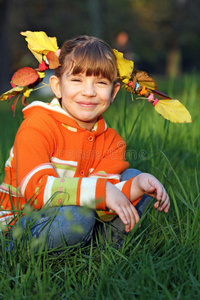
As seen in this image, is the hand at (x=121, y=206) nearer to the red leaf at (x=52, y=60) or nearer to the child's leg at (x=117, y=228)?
the child's leg at (x=117, y=228)

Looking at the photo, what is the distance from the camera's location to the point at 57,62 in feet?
6.75

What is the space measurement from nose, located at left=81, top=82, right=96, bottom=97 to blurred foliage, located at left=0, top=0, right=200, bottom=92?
16.8 metres

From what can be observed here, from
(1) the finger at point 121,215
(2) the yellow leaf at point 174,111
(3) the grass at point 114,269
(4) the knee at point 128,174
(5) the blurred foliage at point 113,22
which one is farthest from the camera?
(5) the blurred foliage at point 113,22

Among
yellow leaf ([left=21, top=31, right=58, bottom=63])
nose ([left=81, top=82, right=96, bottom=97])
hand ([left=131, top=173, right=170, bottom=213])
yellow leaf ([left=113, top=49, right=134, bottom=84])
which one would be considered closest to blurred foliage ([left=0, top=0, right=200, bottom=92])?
yellow leaf ([left=21, top=31, right=58, bottom=63])

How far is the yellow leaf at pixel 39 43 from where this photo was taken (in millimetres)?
2072

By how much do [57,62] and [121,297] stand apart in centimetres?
118

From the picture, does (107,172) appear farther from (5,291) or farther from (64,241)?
(5,291)

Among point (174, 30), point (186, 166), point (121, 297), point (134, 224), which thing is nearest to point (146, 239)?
point (134, 224)

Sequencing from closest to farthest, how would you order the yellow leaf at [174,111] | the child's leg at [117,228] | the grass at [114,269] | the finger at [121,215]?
the grass at [114,269]
the finger at [121,215]
the child's leg at [117,228]
the yellow leaf at [174,111]

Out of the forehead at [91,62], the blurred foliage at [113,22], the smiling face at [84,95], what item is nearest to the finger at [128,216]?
the smiling face at [84,95]

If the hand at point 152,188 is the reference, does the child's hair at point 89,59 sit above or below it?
above

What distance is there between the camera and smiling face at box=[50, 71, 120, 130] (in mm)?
2002

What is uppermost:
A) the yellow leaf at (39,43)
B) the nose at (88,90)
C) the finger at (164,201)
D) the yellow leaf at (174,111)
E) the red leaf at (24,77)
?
the yellow leaf at (39,43)

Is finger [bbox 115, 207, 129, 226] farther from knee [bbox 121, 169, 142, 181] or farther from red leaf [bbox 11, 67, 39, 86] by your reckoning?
red leaf [bbox 11, 67, 39, 86]
